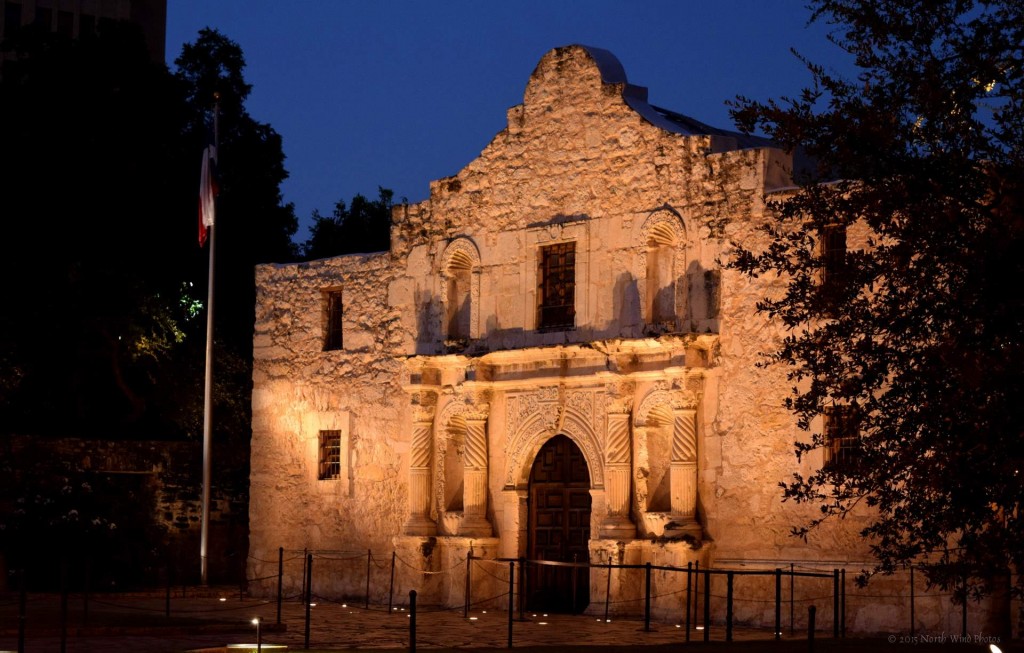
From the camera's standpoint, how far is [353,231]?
47.8 meters

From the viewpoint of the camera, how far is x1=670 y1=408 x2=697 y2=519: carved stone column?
21531mm

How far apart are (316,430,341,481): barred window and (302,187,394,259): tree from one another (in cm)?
1984

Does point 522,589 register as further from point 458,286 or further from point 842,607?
point 458,286

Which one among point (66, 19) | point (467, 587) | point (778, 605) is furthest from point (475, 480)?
point (66, 19)

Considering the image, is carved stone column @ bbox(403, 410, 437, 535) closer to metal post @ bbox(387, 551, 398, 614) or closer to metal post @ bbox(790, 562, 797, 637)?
metal post @ bbox(387, 551, 398, 614)

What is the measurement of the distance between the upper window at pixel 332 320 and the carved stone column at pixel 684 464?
7477 mm

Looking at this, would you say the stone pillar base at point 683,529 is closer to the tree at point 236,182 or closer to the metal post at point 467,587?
the metal post at point 467,587

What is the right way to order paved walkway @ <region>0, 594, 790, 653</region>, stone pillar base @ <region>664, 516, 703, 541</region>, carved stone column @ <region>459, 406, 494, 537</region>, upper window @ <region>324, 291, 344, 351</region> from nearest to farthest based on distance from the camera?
paved walkway @ <region>0, 594, 790, 653</region>
stone pillar base @ <region>664, 516, 703, 541</region>
carved stone column @ <region>459, 406, 494, 537</region>
upper window @ <region>324, 291, 344, 351</region>

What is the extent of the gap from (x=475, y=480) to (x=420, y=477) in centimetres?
110

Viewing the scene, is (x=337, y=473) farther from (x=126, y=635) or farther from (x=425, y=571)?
(x=126, y=635)

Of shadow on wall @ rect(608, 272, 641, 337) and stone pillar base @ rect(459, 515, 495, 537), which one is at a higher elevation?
shadow on wall @ rect(608, 272, 641, 337)

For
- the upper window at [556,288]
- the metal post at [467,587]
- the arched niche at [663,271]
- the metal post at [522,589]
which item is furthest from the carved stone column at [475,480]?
the arched niche at [663,271]

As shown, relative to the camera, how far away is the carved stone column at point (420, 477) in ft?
81.1

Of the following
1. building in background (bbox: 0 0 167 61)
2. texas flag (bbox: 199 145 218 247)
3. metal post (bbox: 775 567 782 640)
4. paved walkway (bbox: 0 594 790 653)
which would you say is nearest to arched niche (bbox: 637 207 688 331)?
paved walkway (bbox: 0 594 790 653)
